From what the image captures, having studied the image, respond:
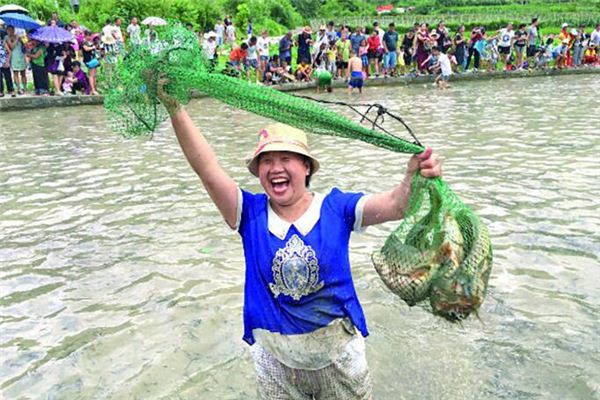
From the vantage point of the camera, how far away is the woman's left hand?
8.60 ft

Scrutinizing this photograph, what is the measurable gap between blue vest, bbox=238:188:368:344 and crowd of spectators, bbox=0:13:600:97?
1229cm

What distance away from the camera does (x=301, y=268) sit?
2.63 metres

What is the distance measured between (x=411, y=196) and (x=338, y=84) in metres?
19.5

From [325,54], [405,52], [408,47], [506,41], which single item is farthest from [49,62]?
[506,41]

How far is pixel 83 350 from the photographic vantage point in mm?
4574

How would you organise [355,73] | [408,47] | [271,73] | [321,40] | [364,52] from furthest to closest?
1. [408,47]
2. [364,52]
3. [321,40]
4. [271,73]
5. [355,73]

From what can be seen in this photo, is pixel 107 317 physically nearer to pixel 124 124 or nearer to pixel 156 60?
pixel 124 124

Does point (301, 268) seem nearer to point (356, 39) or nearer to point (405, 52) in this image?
point (356, 39)

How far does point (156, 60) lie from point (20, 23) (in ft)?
52.7

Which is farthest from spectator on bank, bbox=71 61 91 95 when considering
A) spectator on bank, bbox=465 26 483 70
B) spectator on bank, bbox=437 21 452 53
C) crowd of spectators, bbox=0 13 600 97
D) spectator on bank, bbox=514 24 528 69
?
spectator on bank, bbox=514 24 528 69

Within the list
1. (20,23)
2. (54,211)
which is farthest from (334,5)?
(54,211)

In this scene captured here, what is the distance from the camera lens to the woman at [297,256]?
8.71 ft

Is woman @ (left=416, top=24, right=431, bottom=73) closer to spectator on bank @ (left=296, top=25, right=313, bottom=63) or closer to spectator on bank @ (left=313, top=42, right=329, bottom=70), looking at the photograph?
spectator on bank @ (left=313, top=42, right=329, bottom=70)

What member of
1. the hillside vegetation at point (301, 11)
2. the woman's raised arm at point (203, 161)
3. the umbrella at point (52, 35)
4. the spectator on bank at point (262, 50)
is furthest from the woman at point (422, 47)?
the woman's raised arm at point (203, 161)
